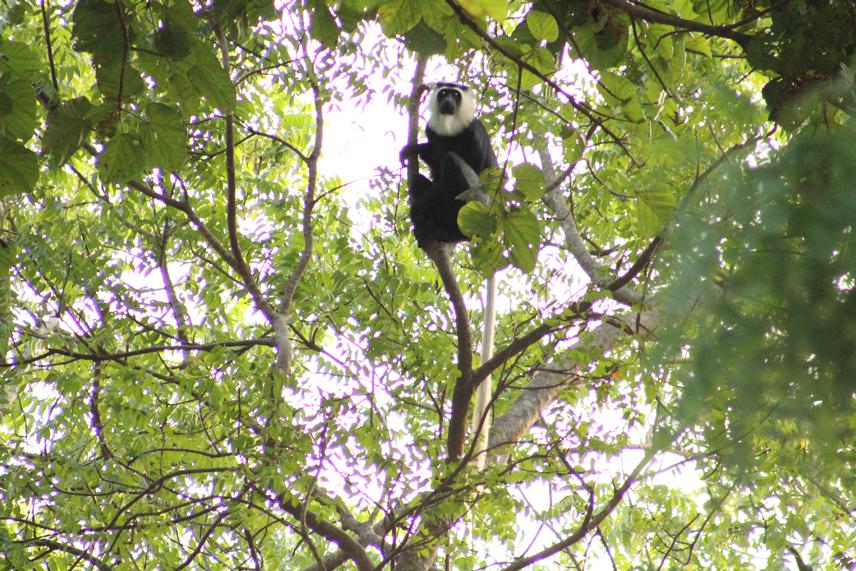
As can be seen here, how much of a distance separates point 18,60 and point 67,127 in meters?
0.12

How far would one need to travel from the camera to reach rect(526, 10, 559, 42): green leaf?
1224mm

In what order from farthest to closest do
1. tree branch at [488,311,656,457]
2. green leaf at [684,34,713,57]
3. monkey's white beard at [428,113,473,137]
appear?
monkey's white beard at [428,113,473,137] → tree branch at [488,311,656,457] → green leaf at [684,34,713,57]

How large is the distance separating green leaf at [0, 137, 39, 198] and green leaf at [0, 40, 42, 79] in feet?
0.35

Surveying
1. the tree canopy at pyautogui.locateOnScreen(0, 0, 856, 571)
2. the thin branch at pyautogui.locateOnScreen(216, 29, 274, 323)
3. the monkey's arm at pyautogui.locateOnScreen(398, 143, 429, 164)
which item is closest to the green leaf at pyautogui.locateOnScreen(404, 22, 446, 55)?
the tree canopy at pyautogui.locateOnScreen(0, 0, 856, 571)

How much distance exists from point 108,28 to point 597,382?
2609mm

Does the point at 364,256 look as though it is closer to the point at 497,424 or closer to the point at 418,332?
the point at 418,332

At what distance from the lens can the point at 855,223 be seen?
54 centimetres

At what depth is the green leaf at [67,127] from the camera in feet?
4.03

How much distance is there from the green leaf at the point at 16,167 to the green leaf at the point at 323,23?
1.63 ft

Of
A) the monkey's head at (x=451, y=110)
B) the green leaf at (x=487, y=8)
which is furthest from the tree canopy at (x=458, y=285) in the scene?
the monkey's head at (x=451, y=110)

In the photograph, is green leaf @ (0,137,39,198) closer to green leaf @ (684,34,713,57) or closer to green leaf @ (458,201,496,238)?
green leaf @ (458,201,496,238)

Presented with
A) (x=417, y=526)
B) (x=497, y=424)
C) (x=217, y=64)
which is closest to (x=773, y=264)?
(x=217, y=64)

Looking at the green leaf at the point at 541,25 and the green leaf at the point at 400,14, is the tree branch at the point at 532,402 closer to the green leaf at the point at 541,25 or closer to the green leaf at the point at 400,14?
the green leaf at the point at 541,25

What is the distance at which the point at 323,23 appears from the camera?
1.36 meters
